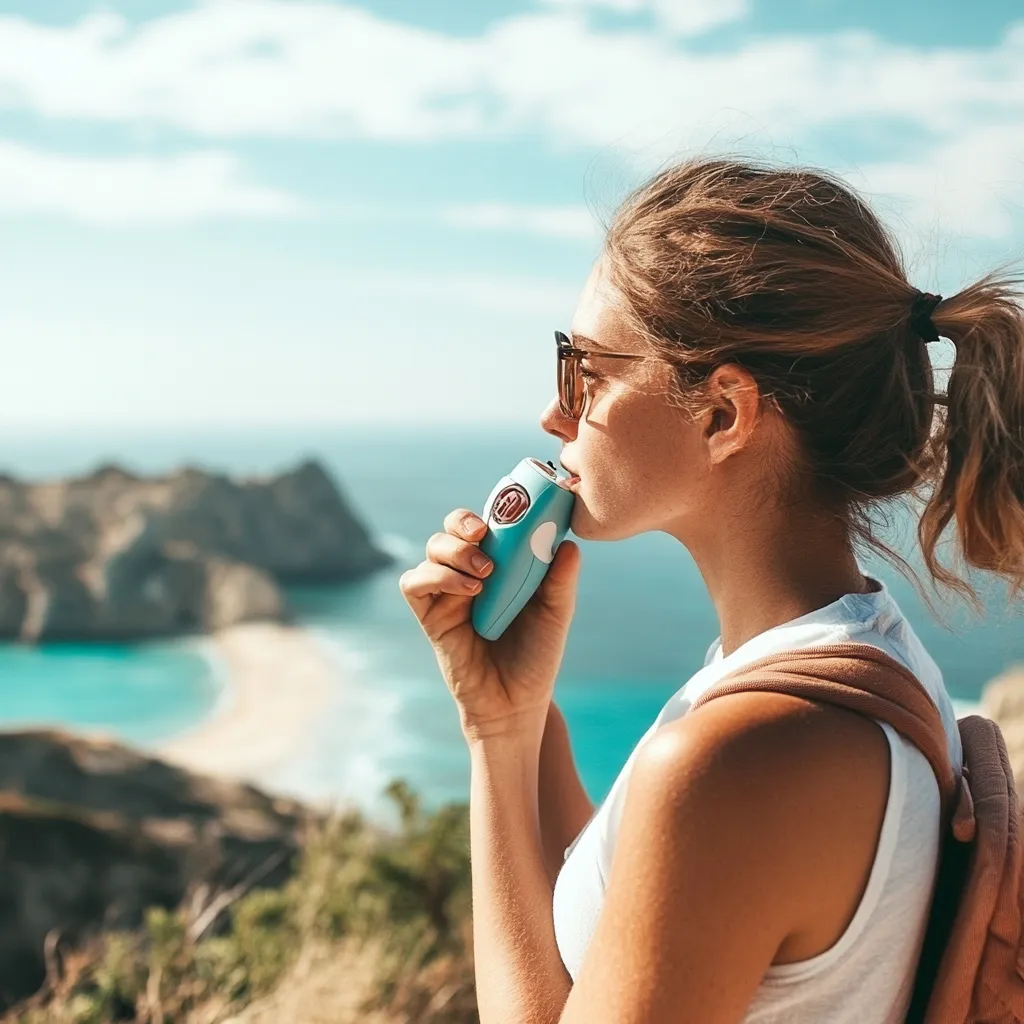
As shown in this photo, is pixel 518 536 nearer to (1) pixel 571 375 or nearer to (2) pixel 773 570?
(1) pixel 571 375

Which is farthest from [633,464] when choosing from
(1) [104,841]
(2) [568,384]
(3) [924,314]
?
(1) [104,841]

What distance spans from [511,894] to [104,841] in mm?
5164

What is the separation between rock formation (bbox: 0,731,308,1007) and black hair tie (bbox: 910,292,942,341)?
4374 millimetres

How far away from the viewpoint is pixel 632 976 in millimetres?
946

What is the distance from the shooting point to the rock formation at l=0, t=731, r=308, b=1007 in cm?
536

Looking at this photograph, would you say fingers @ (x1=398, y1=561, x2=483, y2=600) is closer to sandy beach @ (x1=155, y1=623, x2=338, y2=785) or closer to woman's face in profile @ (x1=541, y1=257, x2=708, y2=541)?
woman's face in profile @ (x1=541, y1=257, x2=708, y2=541)

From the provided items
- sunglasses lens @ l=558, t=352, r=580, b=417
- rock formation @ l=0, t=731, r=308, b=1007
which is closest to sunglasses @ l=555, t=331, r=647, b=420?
sunglasses lens @ l=558, t=352, r=580, b=417

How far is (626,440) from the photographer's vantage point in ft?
4.33

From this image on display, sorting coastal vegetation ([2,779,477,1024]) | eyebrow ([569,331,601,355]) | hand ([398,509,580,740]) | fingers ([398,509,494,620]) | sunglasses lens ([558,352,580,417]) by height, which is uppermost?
eyebrow ([569,331,601,355])

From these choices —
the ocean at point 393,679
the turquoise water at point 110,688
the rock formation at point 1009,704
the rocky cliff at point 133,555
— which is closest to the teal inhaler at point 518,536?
the rock formation at point 1009,704

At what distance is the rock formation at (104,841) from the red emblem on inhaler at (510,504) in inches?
156

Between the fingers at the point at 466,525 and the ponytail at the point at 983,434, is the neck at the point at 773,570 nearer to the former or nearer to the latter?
the ponytail at the point at 983,434

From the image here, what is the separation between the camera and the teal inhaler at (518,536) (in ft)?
4.79

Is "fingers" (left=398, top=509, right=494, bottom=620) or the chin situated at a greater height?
the chin
